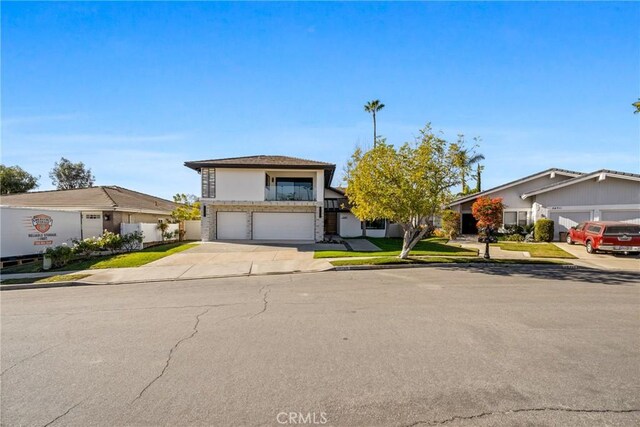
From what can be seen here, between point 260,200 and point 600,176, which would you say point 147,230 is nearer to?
point 260,200

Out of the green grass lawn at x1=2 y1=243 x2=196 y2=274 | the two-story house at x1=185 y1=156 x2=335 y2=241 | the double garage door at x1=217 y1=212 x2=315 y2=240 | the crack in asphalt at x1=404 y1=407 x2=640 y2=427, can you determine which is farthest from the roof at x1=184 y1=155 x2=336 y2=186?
the crack in asphalt at x1=404 y1=407 x2=640 y2=427

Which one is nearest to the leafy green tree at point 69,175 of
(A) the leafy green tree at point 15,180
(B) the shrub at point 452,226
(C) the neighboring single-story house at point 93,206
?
(A) the leafy green tree at point 15,180

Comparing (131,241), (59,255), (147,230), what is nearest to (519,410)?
(59,255)

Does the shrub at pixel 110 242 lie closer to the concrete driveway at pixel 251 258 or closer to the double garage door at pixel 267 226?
the concrete driveway at pixel 251 258

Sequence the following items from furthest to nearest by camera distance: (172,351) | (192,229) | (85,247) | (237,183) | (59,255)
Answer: (192,229) < (237,183) < (85,247) < (59,255) < (172,351)

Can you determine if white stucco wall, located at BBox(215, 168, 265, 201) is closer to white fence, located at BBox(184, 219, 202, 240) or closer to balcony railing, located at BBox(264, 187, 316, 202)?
balcony railing, located at BBox(264, 187, 316, 202)

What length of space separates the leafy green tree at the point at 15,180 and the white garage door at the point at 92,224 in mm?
31531

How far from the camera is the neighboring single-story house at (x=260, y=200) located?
24.8m

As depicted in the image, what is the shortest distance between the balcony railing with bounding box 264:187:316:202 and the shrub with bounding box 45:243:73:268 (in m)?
12.6

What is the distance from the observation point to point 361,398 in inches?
143

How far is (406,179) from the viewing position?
1500 centimetres

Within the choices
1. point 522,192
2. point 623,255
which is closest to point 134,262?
point 623,255

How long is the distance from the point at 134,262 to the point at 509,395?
1611 cm

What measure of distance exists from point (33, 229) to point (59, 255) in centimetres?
385
